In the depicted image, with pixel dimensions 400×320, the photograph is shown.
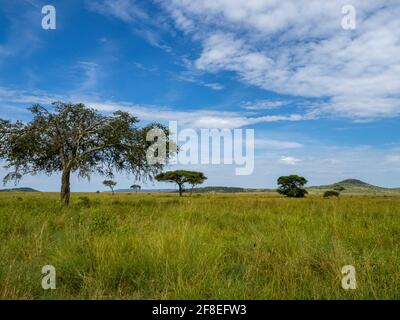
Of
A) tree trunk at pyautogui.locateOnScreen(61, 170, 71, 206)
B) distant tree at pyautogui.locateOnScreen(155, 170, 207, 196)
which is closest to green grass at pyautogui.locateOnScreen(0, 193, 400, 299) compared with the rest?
tree trunk at pyautogui.locateOnScreen(61, 170, 71, 206)

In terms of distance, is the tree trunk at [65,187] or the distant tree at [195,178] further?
the distant tree at [195,178]

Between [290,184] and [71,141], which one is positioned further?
[290,184]

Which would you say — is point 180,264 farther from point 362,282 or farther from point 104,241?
point 362,282

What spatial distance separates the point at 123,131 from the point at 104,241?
53.2 feet

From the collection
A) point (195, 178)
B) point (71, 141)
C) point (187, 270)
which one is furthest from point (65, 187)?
point (195, 178)

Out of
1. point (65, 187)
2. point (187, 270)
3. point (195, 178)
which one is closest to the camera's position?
point (187, 270)

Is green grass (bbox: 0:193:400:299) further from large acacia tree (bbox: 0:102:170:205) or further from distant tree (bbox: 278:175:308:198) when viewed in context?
distant tree (bbox: 278:175:308:198)

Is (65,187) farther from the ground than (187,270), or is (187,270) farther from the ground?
(65,187)

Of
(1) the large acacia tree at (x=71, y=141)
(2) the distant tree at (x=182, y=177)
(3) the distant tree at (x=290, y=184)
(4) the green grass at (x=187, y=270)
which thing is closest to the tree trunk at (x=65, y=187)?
(1) the large acacia tree at (x=71, y=141)

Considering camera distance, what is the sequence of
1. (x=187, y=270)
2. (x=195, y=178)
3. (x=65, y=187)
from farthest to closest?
(x=195, y=178)
(x=65, y=187)
(x=187, y=270)

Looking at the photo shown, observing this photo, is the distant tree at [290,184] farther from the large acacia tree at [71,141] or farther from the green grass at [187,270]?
the green grass at [187,270]

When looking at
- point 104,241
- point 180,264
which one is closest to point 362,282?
point 180,264

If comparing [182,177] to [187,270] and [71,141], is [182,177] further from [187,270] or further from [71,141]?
[187,270]

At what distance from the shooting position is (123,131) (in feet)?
69.4
